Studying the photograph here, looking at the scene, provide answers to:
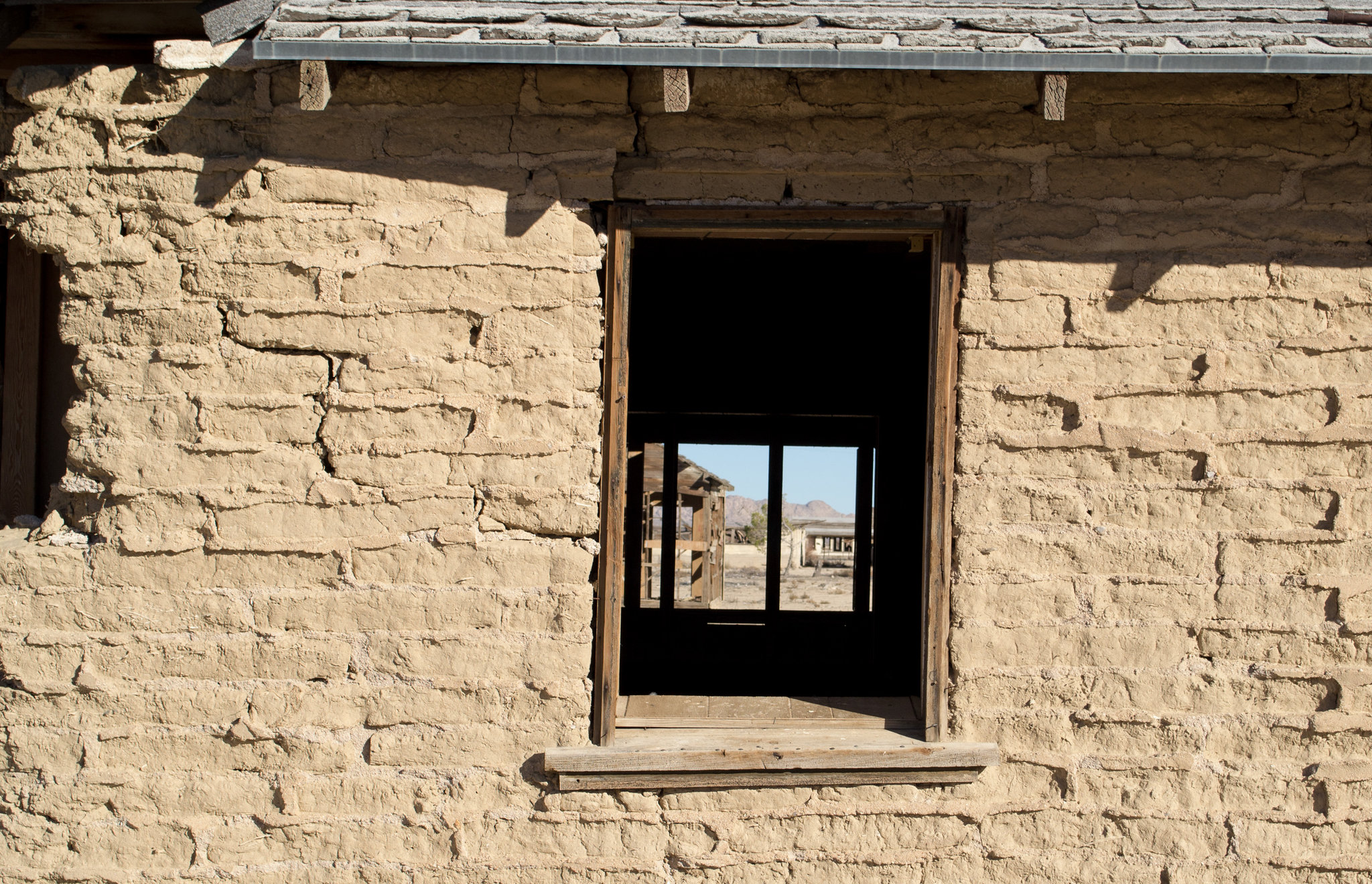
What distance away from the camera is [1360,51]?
2.79 metres

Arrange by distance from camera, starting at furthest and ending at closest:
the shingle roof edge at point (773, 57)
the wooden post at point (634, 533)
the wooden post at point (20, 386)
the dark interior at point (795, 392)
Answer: the wooden post at point (634, 533)
the dark interior at point (795, 392)
the wooden post at point (20, 386)
the shingle roof edge at point (773, 57)

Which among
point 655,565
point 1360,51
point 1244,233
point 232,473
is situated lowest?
point 655,565

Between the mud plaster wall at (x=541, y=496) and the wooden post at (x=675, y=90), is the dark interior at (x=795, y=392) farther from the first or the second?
the wooden post at (x=675, y=90)

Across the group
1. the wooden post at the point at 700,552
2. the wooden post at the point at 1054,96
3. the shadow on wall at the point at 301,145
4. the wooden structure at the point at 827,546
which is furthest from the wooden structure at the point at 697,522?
the wooden structure at the point at 827,546

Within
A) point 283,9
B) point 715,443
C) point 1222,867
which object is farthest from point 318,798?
point 715,443

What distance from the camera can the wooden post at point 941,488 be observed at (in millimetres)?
3068

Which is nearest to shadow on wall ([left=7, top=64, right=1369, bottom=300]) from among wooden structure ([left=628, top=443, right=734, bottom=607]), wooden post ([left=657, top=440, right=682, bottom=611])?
wooden post ([left=657, top=440, right=682, bottom=611])

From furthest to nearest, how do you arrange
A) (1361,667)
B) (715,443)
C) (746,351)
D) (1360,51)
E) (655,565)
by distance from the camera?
(655,565) < (715,443) < (746,351) < (1361,667) < (1360,51)

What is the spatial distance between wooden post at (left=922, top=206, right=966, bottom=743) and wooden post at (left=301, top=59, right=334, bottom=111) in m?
1.88

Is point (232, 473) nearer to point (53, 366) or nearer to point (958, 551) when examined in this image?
point (53, 366)

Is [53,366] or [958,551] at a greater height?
[53,366]

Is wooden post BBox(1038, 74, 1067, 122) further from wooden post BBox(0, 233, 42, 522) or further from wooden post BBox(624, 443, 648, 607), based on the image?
wooden post BBox(624, 443, 648, 607)

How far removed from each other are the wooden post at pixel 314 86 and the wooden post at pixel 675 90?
99 centimetres

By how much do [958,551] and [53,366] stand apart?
3.30m
